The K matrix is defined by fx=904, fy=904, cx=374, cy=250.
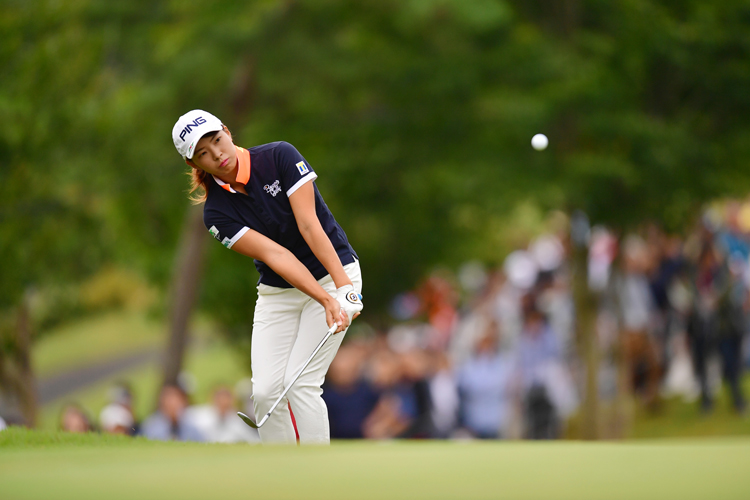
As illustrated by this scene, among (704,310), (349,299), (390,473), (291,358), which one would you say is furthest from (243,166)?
(704,310)

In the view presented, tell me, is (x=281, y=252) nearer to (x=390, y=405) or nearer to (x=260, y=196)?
A: (x=260, y=196)

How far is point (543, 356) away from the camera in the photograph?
12000mm

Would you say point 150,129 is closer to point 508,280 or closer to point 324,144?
point 324,144

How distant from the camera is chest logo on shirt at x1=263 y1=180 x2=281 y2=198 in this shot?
5.17 metres

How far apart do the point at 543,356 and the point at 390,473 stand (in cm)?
896

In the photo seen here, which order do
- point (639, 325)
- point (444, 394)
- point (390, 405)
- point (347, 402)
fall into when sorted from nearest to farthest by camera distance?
1. point (347, 402)
2. point (390, 405)
3. point (444, 394)
4. point (639, 325)

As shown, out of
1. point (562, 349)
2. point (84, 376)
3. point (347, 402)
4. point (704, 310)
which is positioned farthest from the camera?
point (84, 376)

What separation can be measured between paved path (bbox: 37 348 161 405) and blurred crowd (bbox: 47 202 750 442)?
13.9m

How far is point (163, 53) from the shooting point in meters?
12.3

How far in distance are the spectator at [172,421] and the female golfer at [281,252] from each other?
512 cm

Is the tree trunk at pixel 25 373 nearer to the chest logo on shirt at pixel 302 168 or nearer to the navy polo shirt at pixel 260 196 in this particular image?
the navy polo shirt at pixel 260 196

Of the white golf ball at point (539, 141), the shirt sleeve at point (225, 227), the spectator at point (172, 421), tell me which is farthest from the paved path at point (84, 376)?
the shirt sleeve at point (225, 227)

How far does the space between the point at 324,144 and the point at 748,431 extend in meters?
7.17

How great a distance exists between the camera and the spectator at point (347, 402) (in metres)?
9.88
